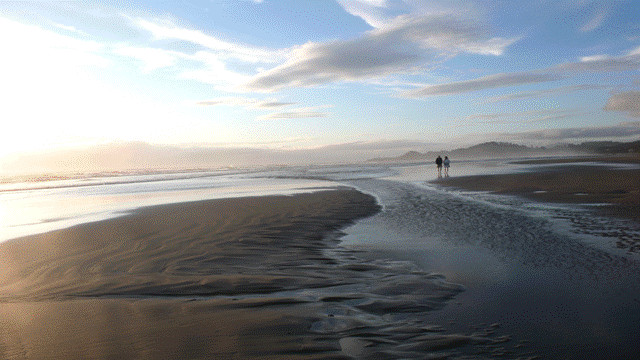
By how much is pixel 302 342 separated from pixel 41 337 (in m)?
3.41

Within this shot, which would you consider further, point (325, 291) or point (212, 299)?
point (325, 291)

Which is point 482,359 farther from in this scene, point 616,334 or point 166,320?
point 166,320

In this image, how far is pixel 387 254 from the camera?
8844mm

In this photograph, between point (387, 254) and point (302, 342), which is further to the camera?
point (387, 254)

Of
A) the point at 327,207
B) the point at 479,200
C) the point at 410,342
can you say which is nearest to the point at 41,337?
the point at 410,342

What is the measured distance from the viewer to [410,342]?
14.7ft

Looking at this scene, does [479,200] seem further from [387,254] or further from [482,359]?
[482,359]

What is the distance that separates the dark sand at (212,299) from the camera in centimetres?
445

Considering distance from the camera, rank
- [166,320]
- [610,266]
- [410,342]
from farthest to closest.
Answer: [610,266] → [166,320] → [410,342]

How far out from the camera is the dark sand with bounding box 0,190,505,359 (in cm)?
445

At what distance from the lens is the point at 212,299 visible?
6039 mm

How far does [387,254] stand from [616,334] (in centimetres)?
474

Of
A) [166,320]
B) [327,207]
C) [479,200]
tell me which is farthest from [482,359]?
[479,200]

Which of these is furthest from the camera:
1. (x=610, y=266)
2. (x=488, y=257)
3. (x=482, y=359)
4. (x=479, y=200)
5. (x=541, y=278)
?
(x=479, y=200)
